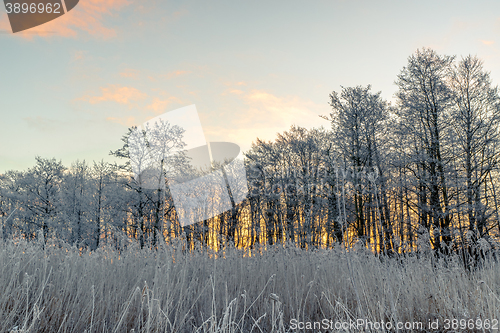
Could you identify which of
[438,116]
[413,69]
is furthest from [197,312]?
[413,69]

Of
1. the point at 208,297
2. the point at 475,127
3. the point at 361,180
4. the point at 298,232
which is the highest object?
the point at 475,127

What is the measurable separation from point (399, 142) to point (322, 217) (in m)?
8.86

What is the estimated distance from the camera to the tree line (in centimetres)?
1305

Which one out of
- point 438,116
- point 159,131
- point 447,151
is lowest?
point 447,151

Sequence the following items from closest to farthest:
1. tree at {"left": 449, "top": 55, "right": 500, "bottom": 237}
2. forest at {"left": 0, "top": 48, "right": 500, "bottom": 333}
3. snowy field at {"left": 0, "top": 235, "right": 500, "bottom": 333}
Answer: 1. snowy field at {"left": 0, "top": 235, "right": 500, "bottom": 333}
2. forest at {"left": 0, "top": 48, "right": 500, "bottom": 333}
3. tree at {"left": 449, "top": 55, "right": 500, "bottom": 237}

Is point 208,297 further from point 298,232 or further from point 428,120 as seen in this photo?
point 298,232

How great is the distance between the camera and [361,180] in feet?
49.4

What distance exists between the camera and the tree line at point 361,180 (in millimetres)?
13055

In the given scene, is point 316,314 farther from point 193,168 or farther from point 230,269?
point 193,168

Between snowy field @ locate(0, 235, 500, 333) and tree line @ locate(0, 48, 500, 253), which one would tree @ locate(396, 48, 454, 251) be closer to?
tree line @ locate(0, 48, 500, 253)

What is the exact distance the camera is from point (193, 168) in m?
22.2

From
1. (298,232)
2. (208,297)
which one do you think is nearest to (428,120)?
(298,232)

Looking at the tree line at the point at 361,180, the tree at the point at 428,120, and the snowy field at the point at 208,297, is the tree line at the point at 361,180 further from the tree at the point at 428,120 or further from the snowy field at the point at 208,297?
the snowy field at the point at 208,297

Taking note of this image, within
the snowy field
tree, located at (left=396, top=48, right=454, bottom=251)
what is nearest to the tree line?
tree, located at (left=396, top=48, right=454, bottom=251)
